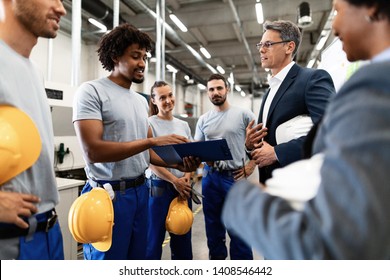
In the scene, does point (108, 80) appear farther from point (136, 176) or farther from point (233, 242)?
point (233, 242)

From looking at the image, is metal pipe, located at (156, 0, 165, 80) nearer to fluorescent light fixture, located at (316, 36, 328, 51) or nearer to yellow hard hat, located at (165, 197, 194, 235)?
yellow hard hat, located at (165, 197, 194, 235)

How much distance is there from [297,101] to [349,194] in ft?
3.62

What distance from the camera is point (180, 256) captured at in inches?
99.1

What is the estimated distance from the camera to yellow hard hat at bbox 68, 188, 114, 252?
1372 millimetres

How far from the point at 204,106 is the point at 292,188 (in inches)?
611

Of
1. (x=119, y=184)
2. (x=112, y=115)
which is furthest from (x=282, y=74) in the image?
(x=119, y=184)

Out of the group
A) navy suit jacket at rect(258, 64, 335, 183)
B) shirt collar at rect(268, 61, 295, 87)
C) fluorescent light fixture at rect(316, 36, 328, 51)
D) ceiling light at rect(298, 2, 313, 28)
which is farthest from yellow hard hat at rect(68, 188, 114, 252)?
fluorescent light fixture at rect(316, 36, 328, 51)

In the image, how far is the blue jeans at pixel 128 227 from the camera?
158cm

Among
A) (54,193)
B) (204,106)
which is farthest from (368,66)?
(204,106)

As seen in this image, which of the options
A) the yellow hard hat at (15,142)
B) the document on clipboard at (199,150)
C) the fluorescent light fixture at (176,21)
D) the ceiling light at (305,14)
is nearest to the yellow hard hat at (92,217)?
the document on clipboard at (199,150)

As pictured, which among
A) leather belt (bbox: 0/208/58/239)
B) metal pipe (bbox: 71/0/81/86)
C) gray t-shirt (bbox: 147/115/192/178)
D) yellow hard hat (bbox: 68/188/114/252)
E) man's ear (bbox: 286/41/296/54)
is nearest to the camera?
leather belt (bbox: 0/208/58/239)

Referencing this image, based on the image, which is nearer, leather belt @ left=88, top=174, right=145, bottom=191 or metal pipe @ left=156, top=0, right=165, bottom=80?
leather belt @ left=88, top=174, right=145, bottom=191

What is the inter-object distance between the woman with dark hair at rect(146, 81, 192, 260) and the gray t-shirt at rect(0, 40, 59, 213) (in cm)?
138

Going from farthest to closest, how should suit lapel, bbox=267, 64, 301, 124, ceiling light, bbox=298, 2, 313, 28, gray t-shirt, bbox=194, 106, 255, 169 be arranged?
1. ceiling light, bbox=298, 2, 313, 28
2. gray t-shirt, bbox=194, 106, 255, 169
3. suit lapel, bbox=267, 64, 301, 124
